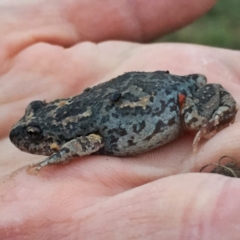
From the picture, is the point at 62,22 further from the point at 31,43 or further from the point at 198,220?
the point at 198,220

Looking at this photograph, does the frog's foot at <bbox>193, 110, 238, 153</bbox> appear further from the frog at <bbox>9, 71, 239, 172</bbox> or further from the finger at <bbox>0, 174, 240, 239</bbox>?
the finger at <bbox>0, 174, 240, 239</bbox>

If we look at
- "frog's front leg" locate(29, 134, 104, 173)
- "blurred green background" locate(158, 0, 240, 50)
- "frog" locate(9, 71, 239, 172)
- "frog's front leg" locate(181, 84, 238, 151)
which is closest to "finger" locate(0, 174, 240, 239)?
"frog's front leg" locate(29, 134, 104, 173)

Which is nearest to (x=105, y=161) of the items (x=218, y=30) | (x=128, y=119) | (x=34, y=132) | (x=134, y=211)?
(x=128, y=119)

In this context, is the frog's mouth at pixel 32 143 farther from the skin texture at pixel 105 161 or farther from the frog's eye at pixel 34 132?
the skin texture at pixel 105 161

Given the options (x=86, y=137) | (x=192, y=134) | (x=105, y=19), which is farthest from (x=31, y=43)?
(x=192, y=134)

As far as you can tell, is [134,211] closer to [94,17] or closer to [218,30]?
[94,17]

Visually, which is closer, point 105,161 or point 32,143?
point 105,161

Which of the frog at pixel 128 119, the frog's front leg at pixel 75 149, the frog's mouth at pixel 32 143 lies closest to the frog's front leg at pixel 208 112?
the frog at pixel 128 119
